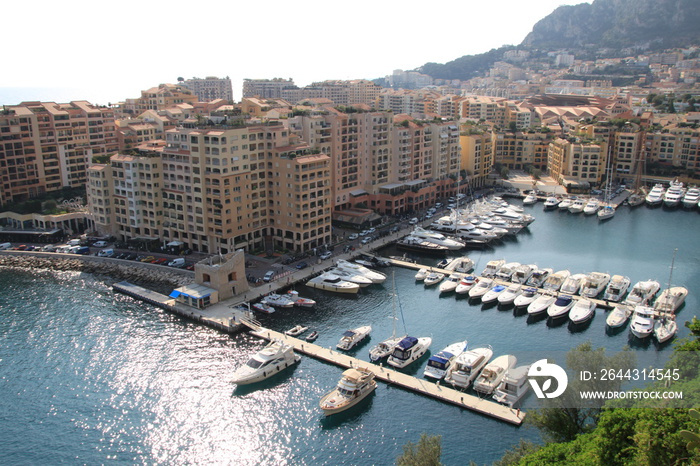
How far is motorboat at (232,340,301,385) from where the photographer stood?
45.1 m

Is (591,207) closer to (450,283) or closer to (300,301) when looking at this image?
(450,283)

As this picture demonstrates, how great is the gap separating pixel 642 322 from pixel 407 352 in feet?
69.9

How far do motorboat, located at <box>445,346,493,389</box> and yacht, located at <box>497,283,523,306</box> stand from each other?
1271 cm

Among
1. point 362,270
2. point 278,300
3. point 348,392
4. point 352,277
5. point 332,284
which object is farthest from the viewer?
point 362,270

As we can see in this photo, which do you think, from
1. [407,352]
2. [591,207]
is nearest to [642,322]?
[407,352]

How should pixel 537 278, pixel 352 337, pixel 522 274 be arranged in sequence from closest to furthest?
pixel 352 337 → pixel 537 278 → pixel 522 274

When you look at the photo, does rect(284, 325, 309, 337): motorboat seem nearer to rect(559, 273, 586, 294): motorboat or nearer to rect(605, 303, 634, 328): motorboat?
rect(559, 273, 586, 294): motorboat

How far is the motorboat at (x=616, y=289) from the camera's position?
2298 inches

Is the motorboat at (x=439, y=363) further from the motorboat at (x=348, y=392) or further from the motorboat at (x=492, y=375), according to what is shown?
the motorboat at (x=348, y=392)

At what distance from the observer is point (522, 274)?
63.6 m

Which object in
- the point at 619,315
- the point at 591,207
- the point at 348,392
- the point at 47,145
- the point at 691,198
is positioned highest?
the point at 47,145

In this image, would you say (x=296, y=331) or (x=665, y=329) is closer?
(x=665, y=329)

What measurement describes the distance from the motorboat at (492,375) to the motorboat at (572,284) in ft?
57.3

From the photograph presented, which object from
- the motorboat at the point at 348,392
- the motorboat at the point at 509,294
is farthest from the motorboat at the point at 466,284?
the motorboat at the point at 348,392
